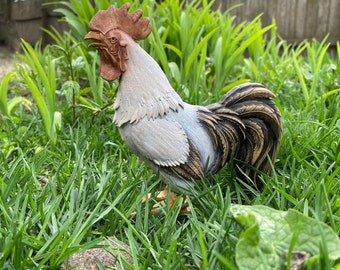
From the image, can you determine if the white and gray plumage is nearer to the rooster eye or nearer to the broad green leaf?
the rooster eye

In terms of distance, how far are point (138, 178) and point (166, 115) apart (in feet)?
0.87

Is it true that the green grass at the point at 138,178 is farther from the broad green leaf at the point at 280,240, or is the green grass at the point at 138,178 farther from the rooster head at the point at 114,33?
the rooster head at the point at 114,33

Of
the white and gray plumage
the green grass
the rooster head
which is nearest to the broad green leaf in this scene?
the green grass

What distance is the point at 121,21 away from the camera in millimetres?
1643

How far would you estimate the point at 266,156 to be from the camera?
68.9 inches

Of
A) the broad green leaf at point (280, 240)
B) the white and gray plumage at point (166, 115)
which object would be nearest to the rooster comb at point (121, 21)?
the white and gray plumage at point (166, 115)

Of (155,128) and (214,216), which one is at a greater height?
(155,128)

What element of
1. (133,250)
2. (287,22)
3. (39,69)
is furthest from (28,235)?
(287,22)

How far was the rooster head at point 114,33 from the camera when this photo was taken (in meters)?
1.62

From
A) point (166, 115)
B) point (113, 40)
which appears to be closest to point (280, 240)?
point (166, 115)

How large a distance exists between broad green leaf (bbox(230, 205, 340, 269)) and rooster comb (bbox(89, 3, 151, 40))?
756 millimetres

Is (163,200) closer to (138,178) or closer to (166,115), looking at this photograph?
(138,178)

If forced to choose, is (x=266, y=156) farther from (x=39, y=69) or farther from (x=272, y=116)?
(x=39, y=69)

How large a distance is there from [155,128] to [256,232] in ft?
1.92
